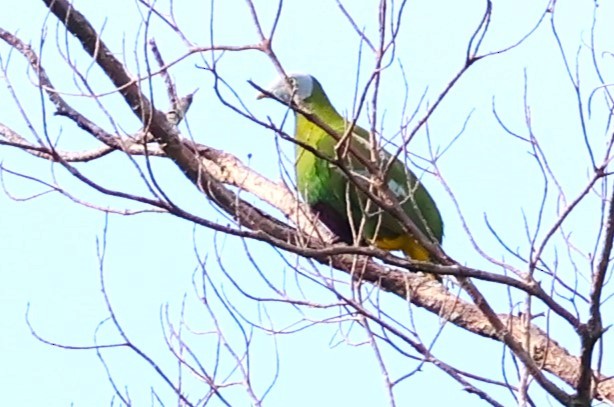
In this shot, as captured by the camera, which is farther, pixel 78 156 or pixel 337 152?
pixel 78 156

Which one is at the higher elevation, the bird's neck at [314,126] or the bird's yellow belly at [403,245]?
the bird's neck at [314,126]

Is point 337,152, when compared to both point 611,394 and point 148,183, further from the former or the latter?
point 611,394

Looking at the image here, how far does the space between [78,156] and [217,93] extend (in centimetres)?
215

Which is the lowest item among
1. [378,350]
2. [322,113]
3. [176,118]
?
[378,350]

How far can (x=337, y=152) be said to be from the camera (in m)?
2.46

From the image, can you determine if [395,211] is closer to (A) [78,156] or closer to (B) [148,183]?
(B) [148,183]

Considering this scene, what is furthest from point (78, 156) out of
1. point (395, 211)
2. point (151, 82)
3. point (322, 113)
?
point (395, 211)

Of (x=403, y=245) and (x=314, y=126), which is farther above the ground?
(x=314, y=126)

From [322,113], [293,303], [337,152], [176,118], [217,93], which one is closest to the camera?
[217,93]

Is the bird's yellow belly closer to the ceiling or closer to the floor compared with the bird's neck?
closer to the floor

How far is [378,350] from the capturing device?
284cm

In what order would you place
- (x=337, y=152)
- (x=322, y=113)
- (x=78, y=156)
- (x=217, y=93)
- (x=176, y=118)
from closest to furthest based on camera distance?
1. (x=217, y=93)
2. (x=337, y=152)
3. (x=176, y=118)
4. (x=78, y=156)
5. (x=322, y=113)

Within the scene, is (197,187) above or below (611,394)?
above

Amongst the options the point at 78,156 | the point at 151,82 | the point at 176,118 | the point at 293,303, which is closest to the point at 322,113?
the point at 78,156
